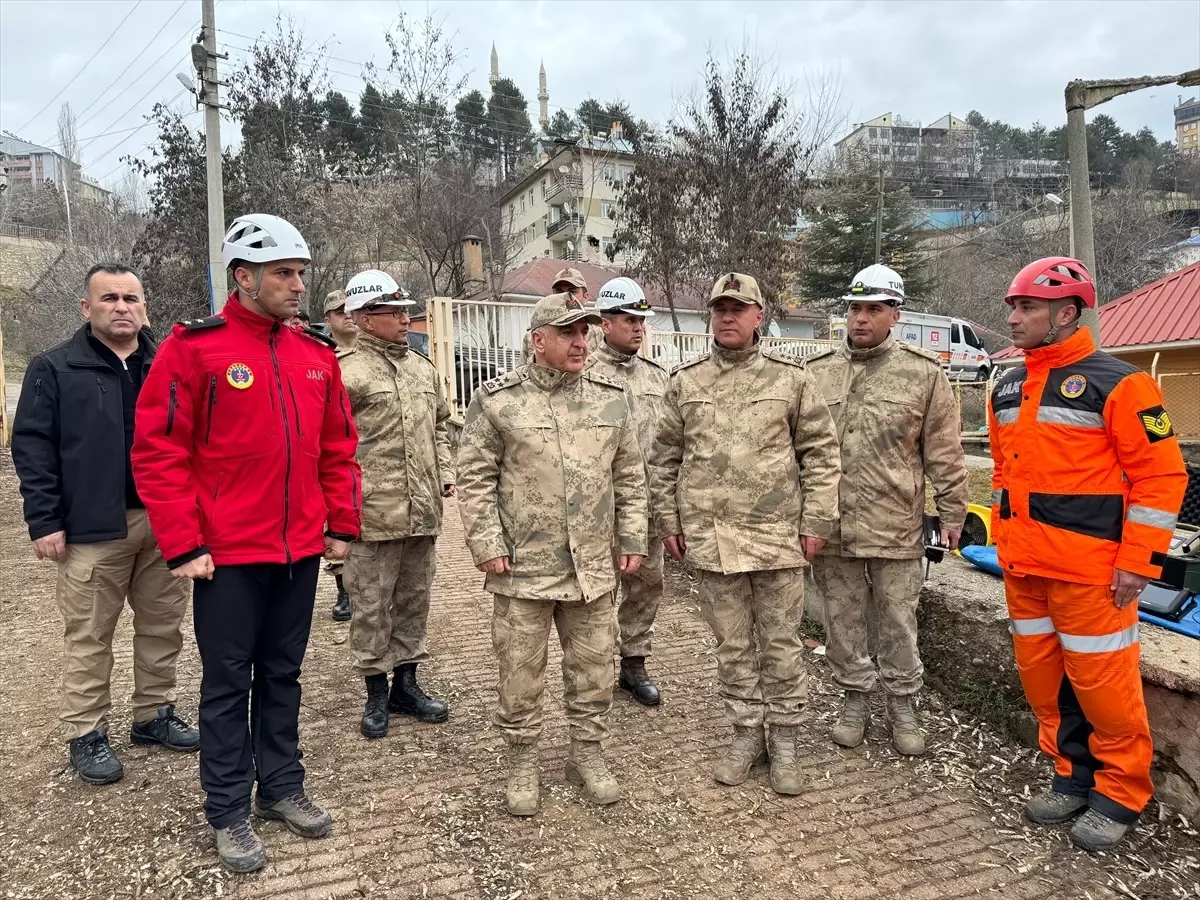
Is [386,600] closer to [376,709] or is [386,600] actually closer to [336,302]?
[376,709]

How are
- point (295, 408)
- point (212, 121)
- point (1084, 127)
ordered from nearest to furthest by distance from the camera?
point (295, 408) → point (1084, 127) → point (212, 121)

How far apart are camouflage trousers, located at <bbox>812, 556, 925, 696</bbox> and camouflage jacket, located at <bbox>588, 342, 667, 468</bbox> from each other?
1.26m

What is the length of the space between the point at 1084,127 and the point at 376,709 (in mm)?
8253

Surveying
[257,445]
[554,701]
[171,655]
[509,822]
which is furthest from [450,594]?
[257,445]

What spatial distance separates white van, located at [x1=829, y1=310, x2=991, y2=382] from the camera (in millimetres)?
24172

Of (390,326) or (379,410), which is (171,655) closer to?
(379,410)

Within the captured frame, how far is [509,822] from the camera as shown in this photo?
3.04 meters

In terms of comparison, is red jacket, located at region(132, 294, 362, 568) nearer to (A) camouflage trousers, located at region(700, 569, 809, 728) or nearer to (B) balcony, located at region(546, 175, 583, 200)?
(A) camouflage trousers, located at region(700, 569, 809, 728)

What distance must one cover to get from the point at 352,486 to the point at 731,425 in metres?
1.69

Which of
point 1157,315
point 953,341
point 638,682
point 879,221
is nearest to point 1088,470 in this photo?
point 638,682

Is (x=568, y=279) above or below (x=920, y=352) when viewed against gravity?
above

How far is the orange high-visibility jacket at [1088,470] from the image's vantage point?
8.96 feet

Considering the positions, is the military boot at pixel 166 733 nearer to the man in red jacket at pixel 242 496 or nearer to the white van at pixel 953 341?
the man in red jacket at pixel 242 496

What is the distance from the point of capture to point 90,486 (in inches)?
127
